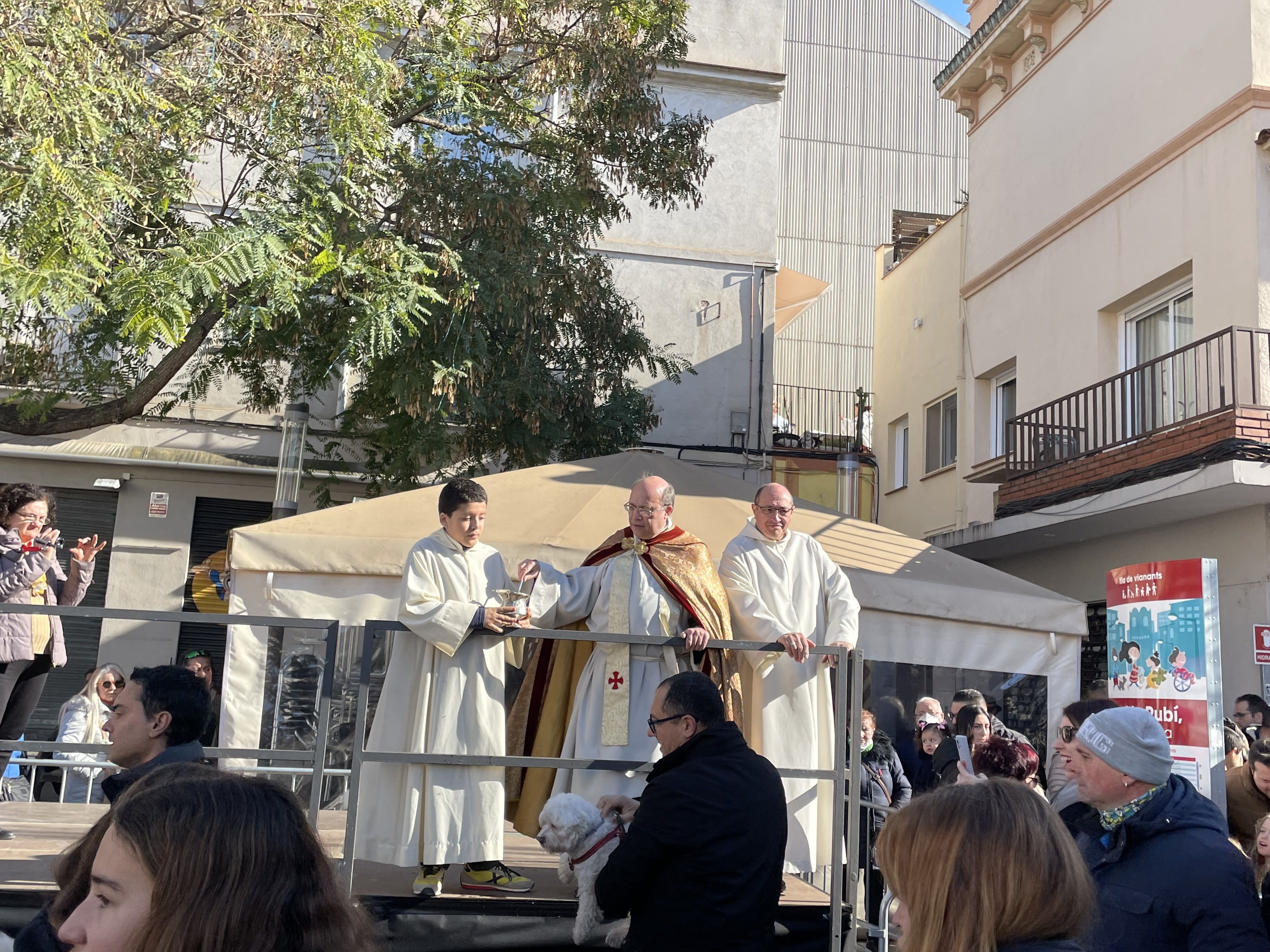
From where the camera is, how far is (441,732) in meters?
5.37

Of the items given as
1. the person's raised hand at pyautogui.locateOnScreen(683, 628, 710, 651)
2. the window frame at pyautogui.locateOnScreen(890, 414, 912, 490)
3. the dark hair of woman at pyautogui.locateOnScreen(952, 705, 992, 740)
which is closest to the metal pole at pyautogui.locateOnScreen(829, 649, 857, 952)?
the person's raised hand at pyautogui.locateOnScreen(683, 628, 710, 651)

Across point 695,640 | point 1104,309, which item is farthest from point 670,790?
point 1104,309

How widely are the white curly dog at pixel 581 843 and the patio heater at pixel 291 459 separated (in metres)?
8.72

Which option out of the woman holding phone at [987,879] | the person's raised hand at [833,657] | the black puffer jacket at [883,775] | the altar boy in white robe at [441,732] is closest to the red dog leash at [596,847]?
the altar boy in white robe at [441,732]

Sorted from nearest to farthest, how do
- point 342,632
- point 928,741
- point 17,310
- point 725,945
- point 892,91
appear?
1. point 725,945
2. point 17,310
3. point 928,741
4. point 342,632
5. point 892,91

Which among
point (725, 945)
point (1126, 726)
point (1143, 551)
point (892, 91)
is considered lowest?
point (725, 945)

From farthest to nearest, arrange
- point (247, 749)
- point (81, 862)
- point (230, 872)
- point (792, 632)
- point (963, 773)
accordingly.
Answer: point (963, 773) < point (792, 632) < point (247, 749) < point (81, 862) < point (230, 872)

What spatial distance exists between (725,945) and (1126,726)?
5.20ft

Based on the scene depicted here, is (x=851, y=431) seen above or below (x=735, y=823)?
above

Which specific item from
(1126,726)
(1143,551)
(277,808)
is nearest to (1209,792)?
(1126,726)

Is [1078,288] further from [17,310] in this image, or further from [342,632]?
[17,310]

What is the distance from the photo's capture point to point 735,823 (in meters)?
4.22

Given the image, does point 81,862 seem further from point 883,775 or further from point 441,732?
point 883,775

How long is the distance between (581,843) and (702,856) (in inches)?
25.1
